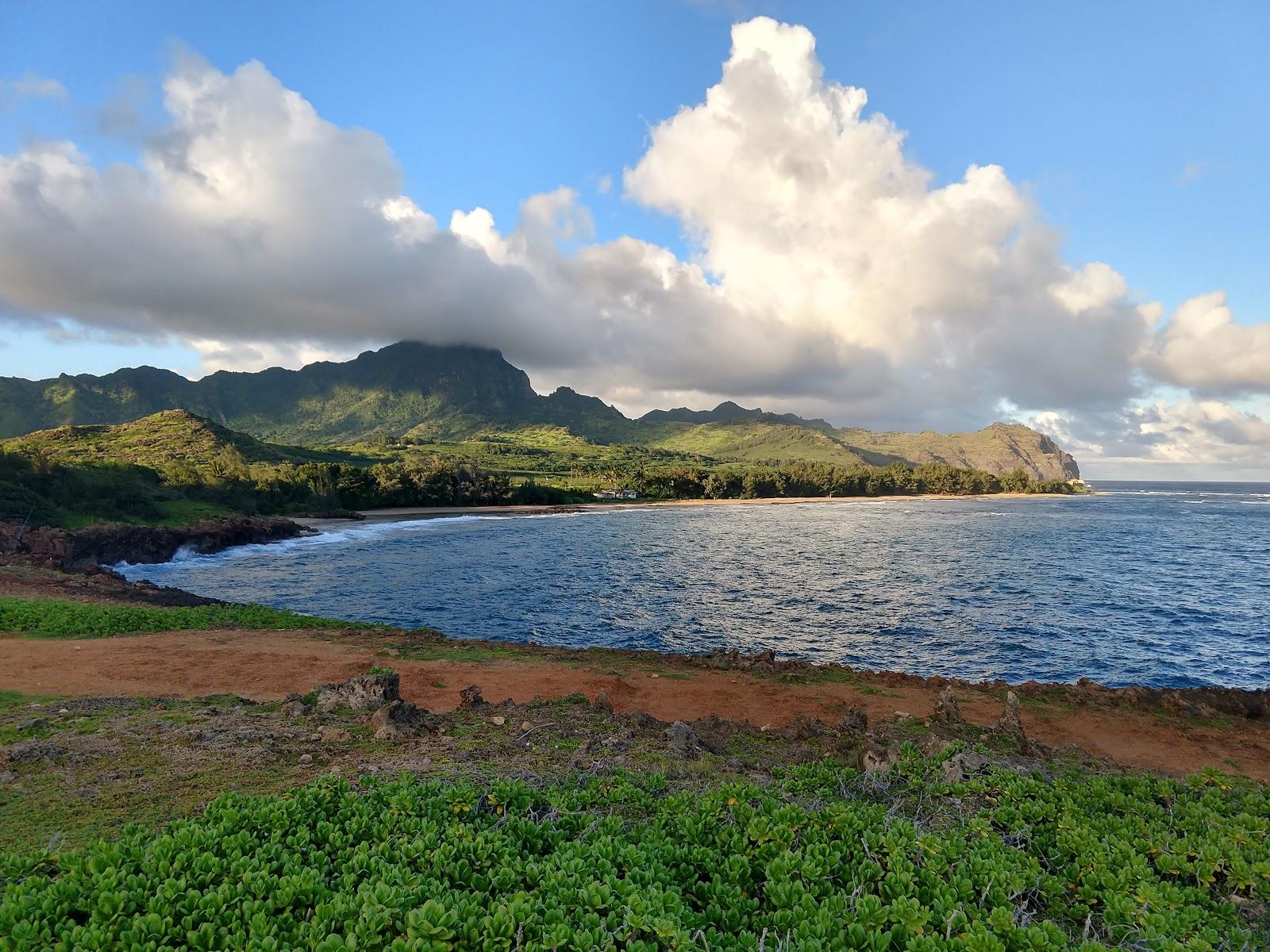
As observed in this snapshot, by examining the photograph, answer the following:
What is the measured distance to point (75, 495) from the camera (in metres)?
67.3

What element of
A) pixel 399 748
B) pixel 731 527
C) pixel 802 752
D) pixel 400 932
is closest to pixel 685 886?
pixel 400 932

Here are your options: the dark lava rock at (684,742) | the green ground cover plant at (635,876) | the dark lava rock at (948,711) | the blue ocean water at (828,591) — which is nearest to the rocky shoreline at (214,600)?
the blue ocean water at (828,591)

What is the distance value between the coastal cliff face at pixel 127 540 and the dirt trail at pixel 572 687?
97.9ft

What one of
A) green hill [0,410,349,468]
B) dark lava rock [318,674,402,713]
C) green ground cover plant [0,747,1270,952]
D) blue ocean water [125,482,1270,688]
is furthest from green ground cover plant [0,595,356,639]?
green hill [0,410,349,468]

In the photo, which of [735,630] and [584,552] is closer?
[735,630]

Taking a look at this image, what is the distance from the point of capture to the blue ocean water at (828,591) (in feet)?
105

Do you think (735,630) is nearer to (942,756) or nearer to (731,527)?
(942,756)

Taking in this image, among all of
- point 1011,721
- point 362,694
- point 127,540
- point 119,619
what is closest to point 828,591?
point 1011,721

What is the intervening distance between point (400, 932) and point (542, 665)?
65.3 ft

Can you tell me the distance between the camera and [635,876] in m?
5.23

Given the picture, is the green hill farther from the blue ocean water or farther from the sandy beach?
the blue ocean water

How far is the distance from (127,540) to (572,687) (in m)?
59.6

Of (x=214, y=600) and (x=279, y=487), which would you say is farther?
(x=279, y=487)

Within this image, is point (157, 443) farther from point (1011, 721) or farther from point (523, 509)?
point (1011, 721)
